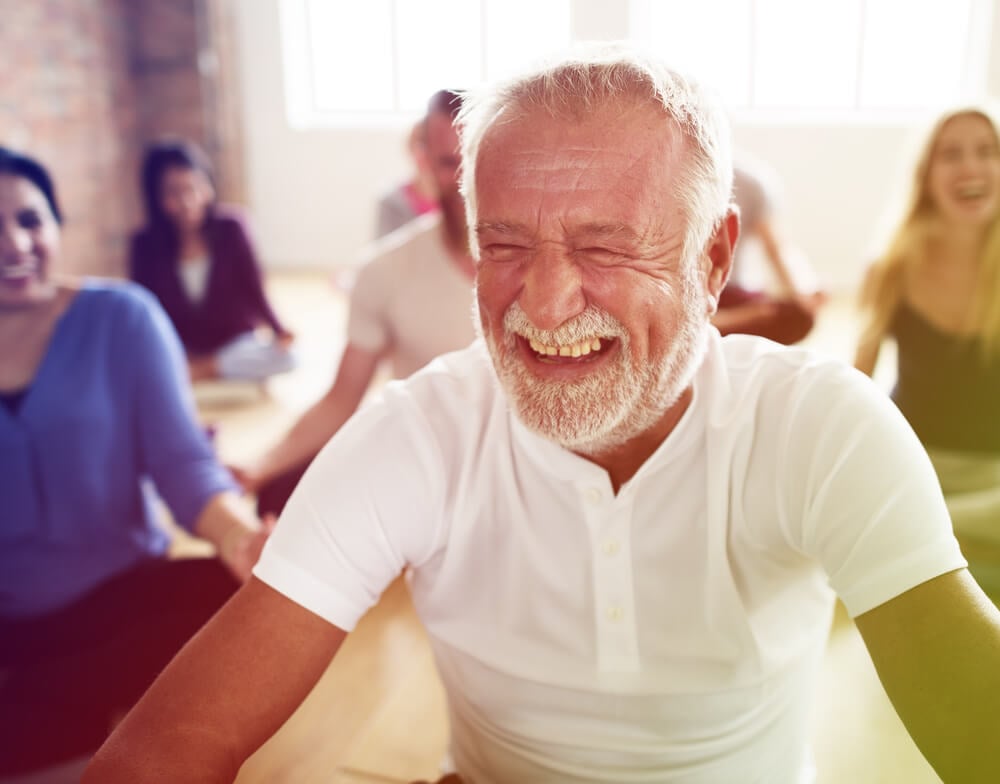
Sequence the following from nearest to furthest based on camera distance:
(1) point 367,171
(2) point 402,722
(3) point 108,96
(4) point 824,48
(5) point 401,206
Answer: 1. (2) point 402,722
2. (5) point 401,206
3. (4) point 824,48
4. (3) point 108,96
5. (1) point 367,171

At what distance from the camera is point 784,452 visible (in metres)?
1.01

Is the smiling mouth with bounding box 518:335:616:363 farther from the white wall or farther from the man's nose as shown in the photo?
the white wall

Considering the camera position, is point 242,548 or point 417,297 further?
point 417,297

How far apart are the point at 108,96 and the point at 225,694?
7554mm

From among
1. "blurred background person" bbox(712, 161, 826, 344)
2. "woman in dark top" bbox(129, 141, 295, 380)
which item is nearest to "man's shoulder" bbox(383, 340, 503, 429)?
"blurred background person" bbox(712, 161, 826, 344)

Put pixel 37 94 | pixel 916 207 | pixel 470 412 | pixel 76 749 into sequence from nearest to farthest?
pixel 470 412
pixel 76 749
pixel 916 207
pixel 37 94

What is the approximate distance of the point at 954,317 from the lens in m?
1.77

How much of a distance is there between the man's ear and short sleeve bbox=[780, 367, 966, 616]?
17cm

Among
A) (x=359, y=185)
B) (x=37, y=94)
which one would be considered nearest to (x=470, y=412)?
(x=37, y=94)

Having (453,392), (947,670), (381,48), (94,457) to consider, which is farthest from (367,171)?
(947,670)

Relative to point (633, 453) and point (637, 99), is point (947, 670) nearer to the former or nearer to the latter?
point (633, 453)

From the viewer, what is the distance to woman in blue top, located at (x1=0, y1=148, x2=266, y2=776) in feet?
5.61

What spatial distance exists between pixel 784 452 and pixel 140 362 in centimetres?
129

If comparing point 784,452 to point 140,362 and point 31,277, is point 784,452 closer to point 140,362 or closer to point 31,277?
point 140,362
